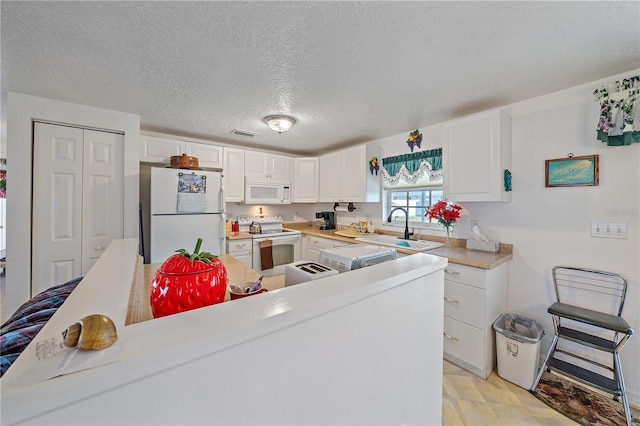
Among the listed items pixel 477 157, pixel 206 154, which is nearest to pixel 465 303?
pixel 477 157

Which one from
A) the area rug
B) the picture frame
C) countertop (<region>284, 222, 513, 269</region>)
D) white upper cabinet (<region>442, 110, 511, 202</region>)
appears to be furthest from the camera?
white upper cabinet (<region>442, 110, 511, 202</region>)

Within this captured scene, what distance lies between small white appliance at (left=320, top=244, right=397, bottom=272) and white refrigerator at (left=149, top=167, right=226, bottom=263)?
78.3 inches

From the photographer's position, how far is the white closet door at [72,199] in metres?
2.12

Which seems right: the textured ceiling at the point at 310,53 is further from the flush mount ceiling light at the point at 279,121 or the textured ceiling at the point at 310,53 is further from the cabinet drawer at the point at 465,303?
the cabinet drawer at the point at 465,303

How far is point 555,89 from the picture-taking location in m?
1.90

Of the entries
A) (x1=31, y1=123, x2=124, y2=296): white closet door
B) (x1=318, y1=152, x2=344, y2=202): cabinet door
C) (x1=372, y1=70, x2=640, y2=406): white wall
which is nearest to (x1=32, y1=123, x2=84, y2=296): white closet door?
(x1=31, y1=123, x2=124, y2=296): white closet door

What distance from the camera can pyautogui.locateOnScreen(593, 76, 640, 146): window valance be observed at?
5.11 feet

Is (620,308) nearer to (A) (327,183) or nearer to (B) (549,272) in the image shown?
(B) (549,272)

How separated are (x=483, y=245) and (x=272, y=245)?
2.48 meters

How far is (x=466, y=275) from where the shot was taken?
1943 millimetres

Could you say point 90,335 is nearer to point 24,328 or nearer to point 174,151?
point 24,328

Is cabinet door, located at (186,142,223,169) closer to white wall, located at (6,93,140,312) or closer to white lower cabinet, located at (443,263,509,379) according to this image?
white wall, located at (6,93,140,312)

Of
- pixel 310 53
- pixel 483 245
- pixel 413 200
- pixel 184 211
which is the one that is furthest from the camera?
pixel 413 200

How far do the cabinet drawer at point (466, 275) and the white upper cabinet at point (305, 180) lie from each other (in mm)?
2301
